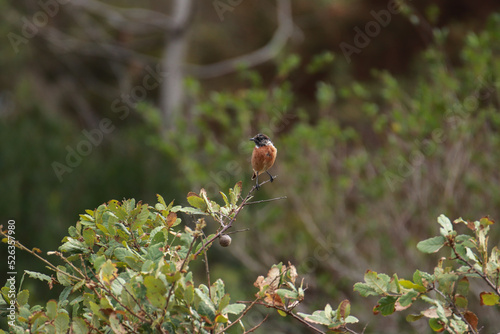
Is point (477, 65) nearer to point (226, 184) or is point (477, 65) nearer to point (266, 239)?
point (226, 184)

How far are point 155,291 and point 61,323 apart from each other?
0.39m

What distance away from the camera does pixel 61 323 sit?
164 cm

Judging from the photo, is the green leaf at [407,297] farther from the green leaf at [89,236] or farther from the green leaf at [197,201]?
the green leaf at [89,236]

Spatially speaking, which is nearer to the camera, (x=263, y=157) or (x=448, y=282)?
(x=448, y=282)

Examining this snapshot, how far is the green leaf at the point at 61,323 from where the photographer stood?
1631 millimetres

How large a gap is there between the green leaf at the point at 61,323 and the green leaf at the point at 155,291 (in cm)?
34

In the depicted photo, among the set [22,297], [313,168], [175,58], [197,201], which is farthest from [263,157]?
[175,58]

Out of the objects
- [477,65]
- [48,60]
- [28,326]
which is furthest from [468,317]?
[48,60]

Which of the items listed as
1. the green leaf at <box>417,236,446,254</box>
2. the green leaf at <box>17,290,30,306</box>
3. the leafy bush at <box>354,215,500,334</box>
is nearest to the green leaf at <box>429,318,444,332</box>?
the leafy bush at <box>354,215,500,334</box>

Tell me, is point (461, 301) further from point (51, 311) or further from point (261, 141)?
point (51, 311)

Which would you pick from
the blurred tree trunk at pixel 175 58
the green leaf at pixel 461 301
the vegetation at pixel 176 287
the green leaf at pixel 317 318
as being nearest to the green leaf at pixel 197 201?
the vegetation at pixel 176 287

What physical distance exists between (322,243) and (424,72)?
14.8 ft

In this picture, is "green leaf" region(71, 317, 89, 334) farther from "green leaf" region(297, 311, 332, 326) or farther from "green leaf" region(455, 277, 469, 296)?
"green leaf" region(455, 277, 469, 296)

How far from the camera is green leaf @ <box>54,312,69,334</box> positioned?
1631 millimetres
